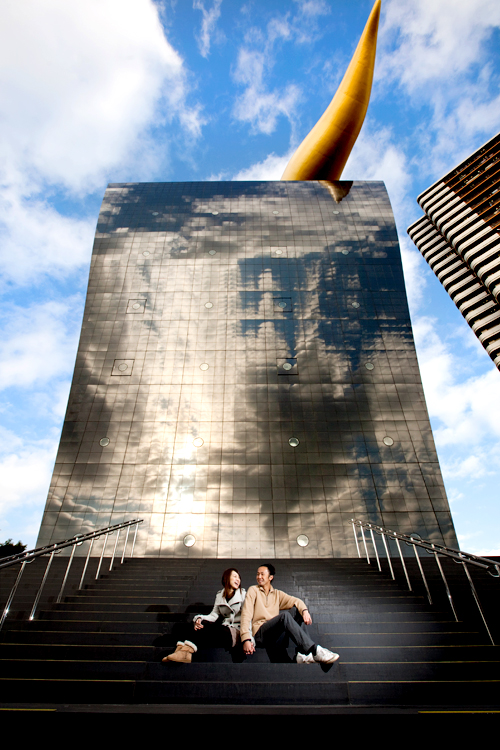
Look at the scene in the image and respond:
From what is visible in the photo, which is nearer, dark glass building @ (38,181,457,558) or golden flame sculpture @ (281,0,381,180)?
dark glass building @ (38,181,457,558)

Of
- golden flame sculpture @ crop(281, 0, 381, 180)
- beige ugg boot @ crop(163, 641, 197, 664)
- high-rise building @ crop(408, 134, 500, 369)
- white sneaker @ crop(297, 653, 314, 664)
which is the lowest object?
white sneaker @ crop(297, 653, 314, 664)

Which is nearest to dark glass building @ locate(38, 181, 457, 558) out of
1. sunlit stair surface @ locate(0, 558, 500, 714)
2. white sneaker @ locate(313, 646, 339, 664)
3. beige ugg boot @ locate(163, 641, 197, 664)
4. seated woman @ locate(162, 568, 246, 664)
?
sunlit stair surface @ locate(0, 558, 500, 714)

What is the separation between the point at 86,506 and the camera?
1505 cm

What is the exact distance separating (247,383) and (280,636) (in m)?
13.6

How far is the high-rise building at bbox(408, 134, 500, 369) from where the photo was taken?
73.9 ft

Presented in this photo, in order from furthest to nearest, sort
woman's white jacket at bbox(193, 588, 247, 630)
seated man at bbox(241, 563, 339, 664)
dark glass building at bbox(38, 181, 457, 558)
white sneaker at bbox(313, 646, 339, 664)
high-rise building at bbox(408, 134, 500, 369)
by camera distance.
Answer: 1. high-rise building at bbox(408, 134, 500, 369)
2. dark glass building at bbox(38, 181, 457, 558)
3. woman's white jacket at bbox(193, 588, 247, 630)
4. seated man at bbox(241, 563, 339, 664)
5. white sneaker at bbox(313, 646, 339, 664)

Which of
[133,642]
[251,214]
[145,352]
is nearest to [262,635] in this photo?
[133,642]

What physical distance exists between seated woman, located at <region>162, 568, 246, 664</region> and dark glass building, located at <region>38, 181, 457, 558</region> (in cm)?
991

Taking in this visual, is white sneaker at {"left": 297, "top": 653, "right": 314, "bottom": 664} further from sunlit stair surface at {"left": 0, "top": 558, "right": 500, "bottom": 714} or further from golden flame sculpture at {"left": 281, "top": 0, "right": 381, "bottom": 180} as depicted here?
golden flame sculpture at {"left": 281, "top": 0, "right": 381, "bottom": 180}

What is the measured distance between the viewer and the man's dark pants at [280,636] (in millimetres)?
3861

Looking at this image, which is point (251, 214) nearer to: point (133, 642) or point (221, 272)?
point (221, 272)

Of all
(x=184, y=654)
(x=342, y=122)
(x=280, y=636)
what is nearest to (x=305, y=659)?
(x=280, y=636)

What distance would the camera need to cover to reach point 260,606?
434 centimetres

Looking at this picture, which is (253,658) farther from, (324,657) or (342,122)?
(342,122)
